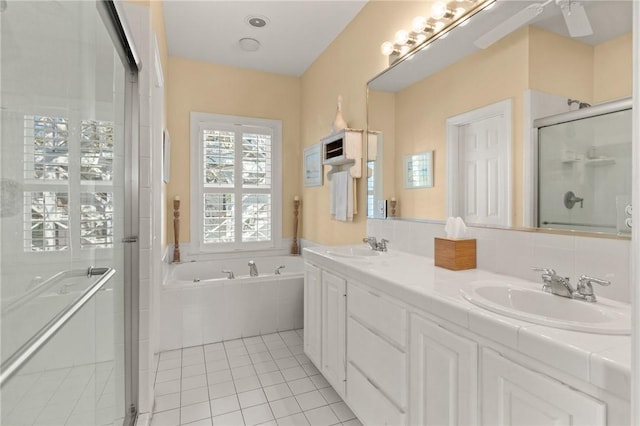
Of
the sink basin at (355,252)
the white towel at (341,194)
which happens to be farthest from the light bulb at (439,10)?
the sink basin at (355,252)

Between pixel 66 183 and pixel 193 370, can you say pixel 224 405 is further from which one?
pixel 66 183

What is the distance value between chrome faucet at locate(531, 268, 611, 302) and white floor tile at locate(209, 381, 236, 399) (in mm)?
1782

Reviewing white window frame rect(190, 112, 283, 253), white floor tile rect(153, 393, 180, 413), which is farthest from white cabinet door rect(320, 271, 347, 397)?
white window frame rect(190, 112, 283, 253)

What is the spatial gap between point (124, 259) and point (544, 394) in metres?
1.71

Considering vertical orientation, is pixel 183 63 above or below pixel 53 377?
above

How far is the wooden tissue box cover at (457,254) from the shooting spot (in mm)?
1551

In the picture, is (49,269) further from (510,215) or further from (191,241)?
(191,241)

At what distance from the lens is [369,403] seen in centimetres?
151

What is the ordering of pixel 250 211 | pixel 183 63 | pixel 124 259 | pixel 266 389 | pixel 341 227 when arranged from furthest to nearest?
pixel 250 211 → pixel 183 63 → pixel 341 227 → pixel 266 389 → pixel 124 259

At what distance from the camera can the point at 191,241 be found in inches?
142

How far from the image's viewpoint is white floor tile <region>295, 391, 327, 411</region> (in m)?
1.85

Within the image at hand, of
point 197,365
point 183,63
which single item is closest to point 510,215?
point 197,365

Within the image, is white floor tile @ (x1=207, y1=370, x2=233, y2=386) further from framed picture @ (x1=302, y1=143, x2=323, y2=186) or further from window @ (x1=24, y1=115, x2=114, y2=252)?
framed picture @ (x1=302, y1=143, x2=323, y2=186)

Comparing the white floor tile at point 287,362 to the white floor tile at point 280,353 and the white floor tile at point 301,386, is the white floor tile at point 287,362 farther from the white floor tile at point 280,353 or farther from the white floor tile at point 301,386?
the white floor tile at point 301,386
